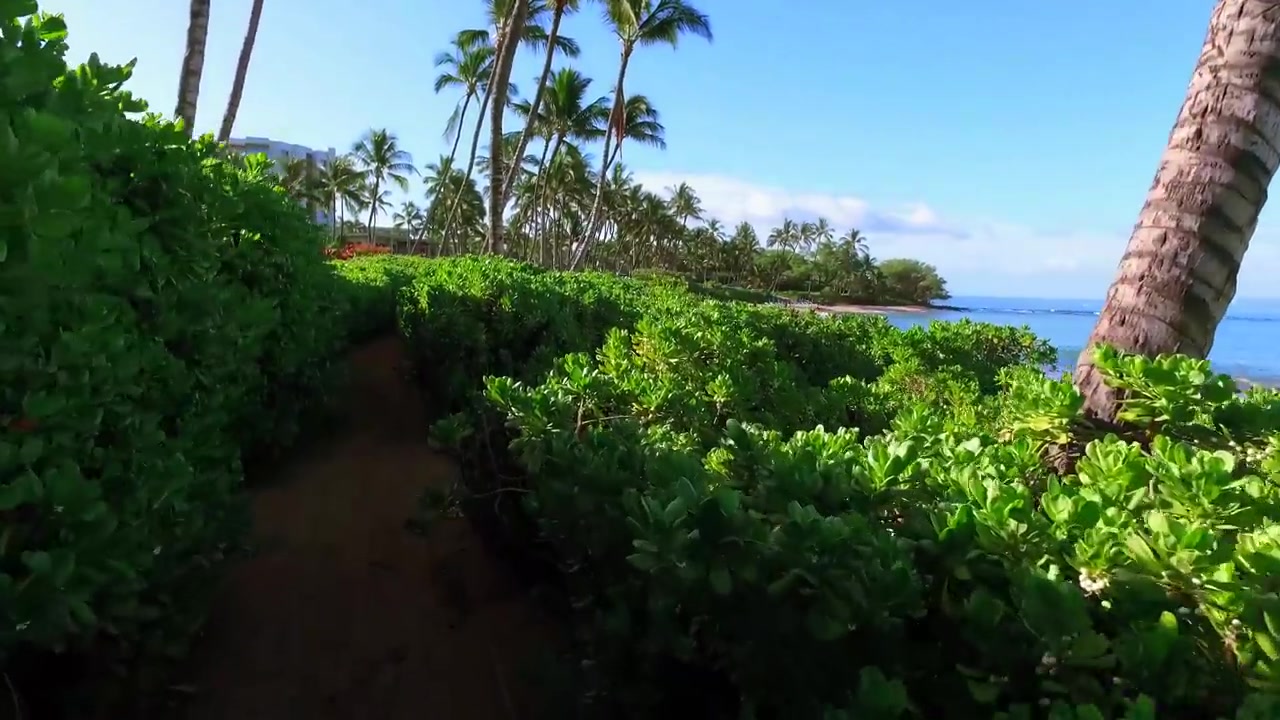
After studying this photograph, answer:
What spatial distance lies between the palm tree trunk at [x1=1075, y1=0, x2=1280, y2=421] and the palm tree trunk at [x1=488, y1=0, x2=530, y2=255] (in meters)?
12.2

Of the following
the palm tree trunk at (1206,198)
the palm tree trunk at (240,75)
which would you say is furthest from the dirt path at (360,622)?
the palm tree trunk at (240,75)

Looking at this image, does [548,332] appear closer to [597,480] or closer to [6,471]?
[597,480]

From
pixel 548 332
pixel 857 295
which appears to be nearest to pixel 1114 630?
pixel 548 332

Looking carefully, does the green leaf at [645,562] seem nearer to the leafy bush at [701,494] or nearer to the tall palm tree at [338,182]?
the leafy bush at [701,494]

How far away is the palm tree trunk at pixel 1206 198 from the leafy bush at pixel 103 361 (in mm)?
2641

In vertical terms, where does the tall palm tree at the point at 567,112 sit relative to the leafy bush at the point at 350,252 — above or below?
above

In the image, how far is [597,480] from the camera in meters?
2.02

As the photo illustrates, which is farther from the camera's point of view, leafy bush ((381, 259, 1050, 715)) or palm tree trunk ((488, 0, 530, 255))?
palm tree trunk ((488, 0, 530, 255))

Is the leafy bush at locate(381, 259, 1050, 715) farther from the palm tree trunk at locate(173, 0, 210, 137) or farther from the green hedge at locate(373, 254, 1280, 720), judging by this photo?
the palm tree trunk at locate(173, 0, 210, 137)

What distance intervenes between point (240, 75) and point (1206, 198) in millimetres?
12305

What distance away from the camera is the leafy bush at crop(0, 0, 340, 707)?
61.1 inches

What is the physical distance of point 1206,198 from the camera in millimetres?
2096

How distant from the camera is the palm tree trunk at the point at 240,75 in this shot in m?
11.0

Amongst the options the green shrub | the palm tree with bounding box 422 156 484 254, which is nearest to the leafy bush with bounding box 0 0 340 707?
the green shrub
